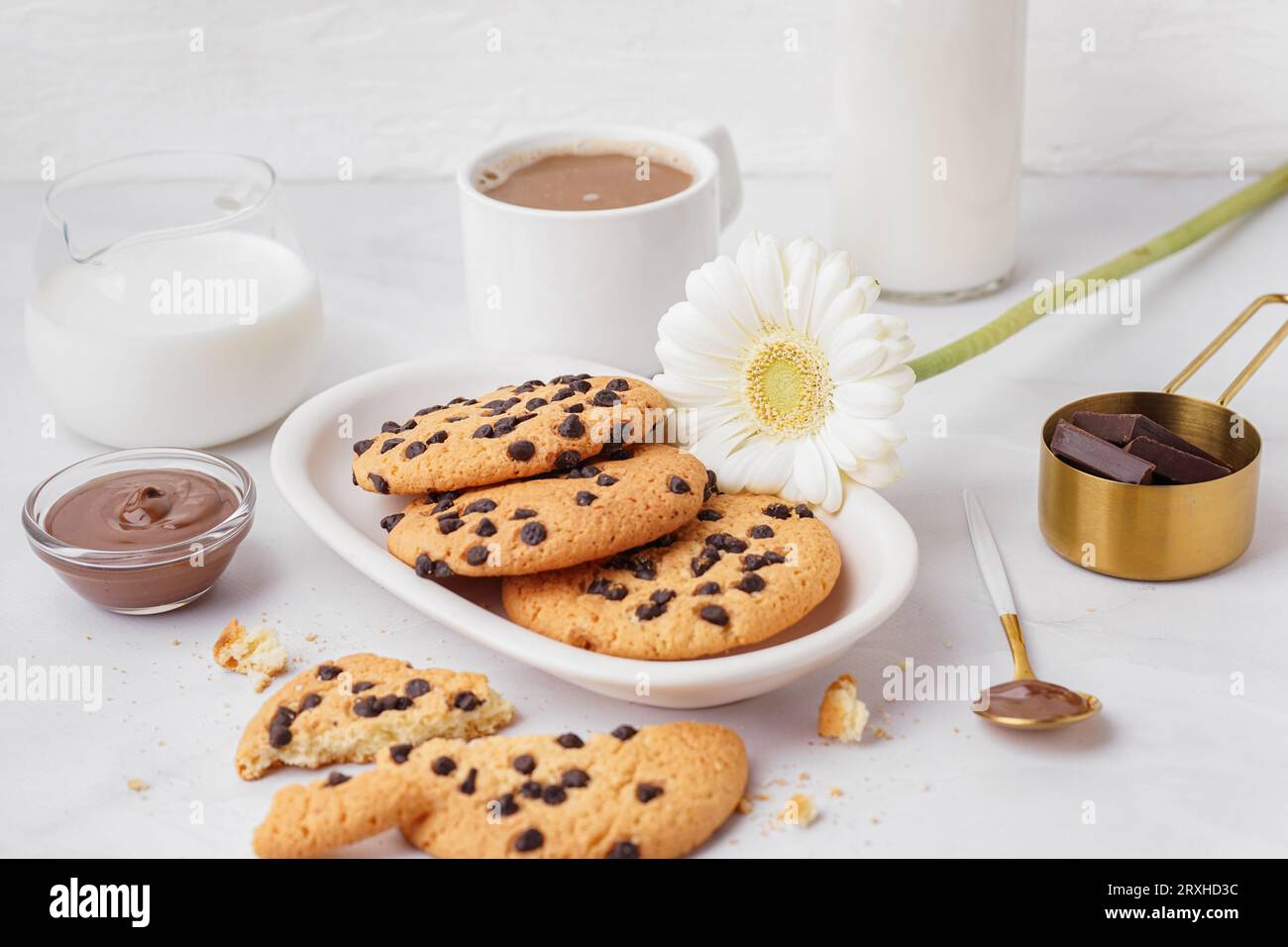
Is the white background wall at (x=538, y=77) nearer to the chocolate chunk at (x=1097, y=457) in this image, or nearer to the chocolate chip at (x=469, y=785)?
the chocolate chunk at (x=1097, y=457)

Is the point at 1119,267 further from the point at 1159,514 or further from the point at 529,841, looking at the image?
the point at 529,841

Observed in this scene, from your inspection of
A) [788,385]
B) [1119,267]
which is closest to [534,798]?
[788,385]

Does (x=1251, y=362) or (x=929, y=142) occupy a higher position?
(x=929, y=142)

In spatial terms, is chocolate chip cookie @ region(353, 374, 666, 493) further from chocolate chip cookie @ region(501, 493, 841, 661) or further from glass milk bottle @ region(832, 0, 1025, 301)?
glass milk bottle @ region(832, 0, 1025, 301)

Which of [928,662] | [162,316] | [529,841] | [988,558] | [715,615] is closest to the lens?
[529,841]

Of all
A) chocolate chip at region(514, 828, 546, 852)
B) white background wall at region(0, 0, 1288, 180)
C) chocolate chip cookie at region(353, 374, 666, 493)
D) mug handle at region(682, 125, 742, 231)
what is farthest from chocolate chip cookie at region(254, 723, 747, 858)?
white background wall at region(0, 0, 1288, 180)

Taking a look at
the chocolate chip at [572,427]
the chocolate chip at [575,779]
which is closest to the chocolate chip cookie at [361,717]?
the chocolate chip at [575,779]
